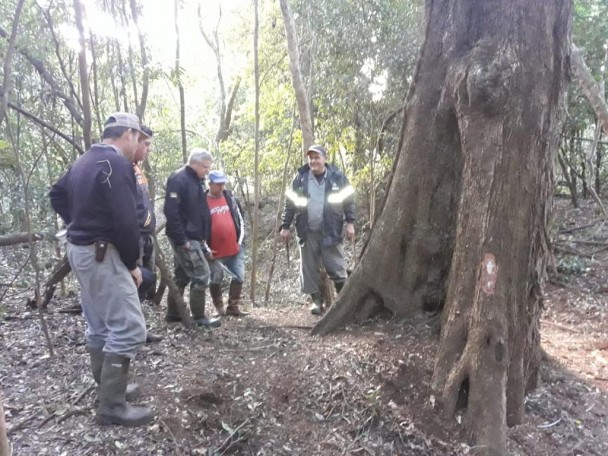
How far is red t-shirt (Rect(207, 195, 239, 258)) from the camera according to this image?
5.97 meters

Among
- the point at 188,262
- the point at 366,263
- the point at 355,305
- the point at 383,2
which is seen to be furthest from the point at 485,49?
the point at 383,2

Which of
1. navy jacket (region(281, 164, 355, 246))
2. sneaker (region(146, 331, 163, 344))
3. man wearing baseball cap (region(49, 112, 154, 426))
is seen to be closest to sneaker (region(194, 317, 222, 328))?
sneaker (region(146, 331, 163, 344))

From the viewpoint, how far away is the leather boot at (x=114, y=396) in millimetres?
3316

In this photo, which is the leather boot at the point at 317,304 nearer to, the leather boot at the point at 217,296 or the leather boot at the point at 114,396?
the leather boot at the point at 217,296

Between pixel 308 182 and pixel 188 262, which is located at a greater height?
pixel 308 182

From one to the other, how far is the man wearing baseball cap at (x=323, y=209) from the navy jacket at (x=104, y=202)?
317cm

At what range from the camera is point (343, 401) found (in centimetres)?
386

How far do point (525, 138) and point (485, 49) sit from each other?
756 mm

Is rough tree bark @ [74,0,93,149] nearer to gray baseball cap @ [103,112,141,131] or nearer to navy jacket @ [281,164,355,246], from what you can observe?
gray baseball cap @ [103,112,141,131]

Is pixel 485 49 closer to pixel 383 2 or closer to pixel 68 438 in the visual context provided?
pixel 68 438

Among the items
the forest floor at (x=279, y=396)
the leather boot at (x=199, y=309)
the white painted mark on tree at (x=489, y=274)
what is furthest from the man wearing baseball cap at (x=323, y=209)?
the white painted mark on tree at (x=489, y=274)

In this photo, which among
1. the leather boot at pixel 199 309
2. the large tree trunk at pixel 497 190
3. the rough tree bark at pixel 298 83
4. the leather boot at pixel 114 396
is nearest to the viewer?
Result: the leather boot at pixel 114 396

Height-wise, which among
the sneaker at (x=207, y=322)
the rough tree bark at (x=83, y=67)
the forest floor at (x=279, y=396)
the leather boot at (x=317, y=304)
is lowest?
the forest floor at (x=279, y=396)

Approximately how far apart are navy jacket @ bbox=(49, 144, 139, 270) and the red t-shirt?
2.65 meters
